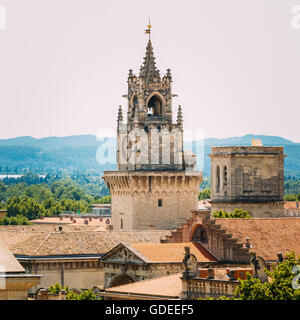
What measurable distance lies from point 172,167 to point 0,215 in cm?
5871

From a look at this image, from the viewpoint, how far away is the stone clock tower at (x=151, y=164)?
325 feet

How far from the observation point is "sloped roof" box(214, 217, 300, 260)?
70.9 meters

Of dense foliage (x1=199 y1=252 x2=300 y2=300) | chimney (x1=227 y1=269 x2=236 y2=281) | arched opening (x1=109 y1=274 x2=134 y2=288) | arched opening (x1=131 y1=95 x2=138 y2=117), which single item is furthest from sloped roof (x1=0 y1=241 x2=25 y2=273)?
arched opening (x1=131 y1=95 x2=138 y2=117)

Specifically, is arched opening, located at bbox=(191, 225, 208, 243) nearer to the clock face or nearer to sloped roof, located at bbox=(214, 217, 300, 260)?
sloped roof, located at bbox=(214, 217, 300, 260)

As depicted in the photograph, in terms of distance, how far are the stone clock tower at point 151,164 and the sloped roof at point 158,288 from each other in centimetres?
3707

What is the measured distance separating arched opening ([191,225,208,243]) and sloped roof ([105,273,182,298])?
44.7 feet

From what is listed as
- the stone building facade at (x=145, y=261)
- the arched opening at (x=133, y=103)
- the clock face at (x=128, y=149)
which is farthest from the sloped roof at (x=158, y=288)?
the arched opening at (x=133, y=103)

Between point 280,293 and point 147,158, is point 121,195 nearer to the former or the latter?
point 147,158

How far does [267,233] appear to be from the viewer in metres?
73.2

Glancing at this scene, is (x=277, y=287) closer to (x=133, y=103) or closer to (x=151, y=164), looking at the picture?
(x=151, y=164)

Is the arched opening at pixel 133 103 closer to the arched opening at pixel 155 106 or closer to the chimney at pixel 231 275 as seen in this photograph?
the arched opening at pixel 155 106

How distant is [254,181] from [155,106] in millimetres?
20131
